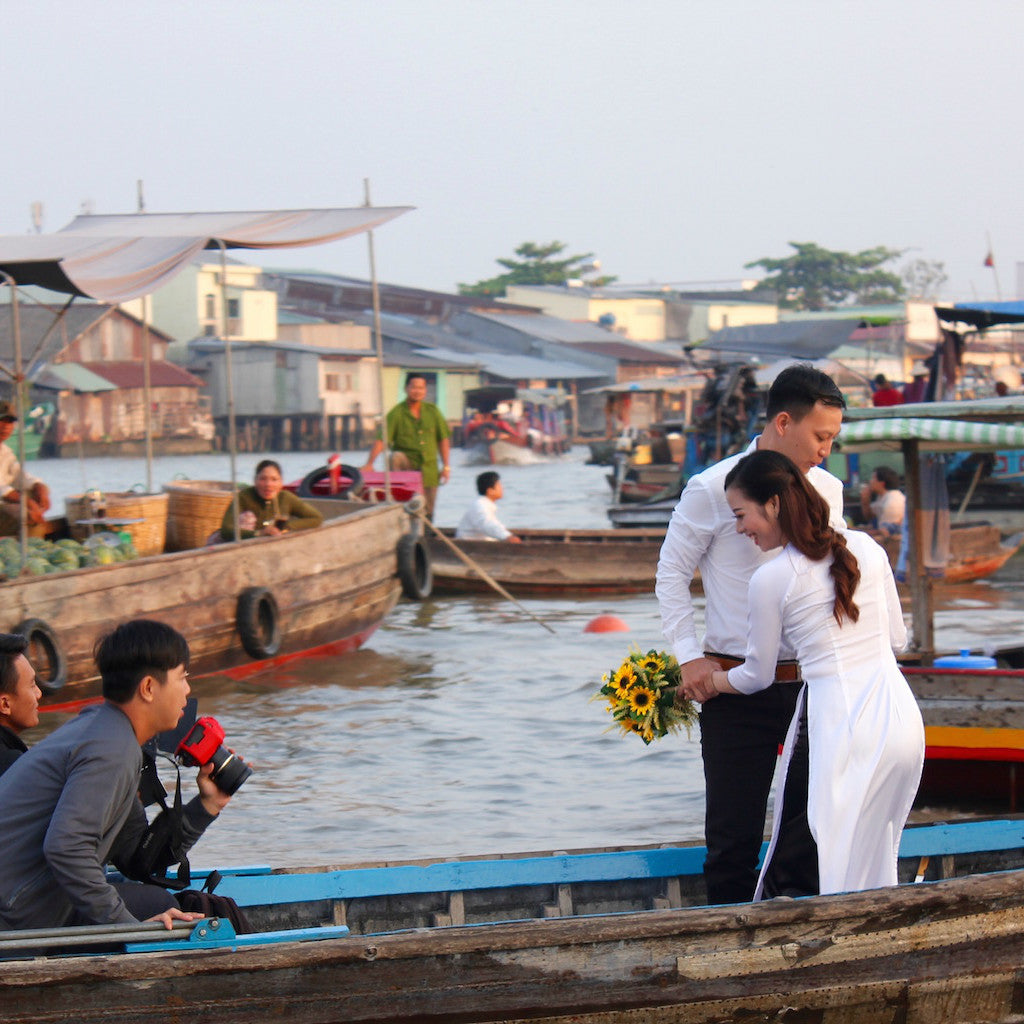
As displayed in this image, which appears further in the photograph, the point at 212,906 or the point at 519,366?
the point at 519,366

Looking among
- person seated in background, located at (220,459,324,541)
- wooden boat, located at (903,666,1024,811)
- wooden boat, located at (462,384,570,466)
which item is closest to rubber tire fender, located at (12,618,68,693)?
person seated in background, located at (220,459,324,541)

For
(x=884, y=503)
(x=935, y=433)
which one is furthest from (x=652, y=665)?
(x=884, y=503)

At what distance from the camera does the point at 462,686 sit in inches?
414

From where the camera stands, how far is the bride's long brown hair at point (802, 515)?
3.26 meters

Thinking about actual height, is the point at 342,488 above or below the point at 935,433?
below

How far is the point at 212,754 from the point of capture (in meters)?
3.28

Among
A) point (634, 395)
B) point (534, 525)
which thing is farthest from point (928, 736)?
point (634, 395)

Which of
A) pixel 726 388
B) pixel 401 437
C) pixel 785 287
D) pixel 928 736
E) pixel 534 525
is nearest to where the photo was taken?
pixel 928 736

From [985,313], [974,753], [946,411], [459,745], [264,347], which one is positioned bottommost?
[459,745]

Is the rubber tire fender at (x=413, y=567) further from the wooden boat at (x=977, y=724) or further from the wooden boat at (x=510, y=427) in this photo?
the wooden boat at (x=510, y=427)

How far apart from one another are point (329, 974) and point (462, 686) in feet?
23.7

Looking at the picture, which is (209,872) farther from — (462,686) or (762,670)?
(462,686)

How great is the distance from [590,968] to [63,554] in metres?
5.70

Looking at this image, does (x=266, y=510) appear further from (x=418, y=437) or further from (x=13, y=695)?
(x=13, y=695)
